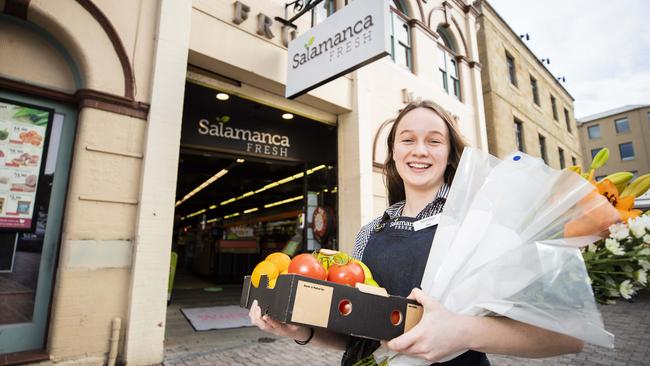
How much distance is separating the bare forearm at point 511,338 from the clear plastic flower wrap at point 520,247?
0.05 metres

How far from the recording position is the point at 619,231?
1122 mm

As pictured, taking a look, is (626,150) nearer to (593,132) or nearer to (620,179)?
(593,132)

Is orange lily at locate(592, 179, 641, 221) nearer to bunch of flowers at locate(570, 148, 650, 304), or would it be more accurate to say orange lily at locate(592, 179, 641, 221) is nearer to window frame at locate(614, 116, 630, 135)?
bunch of flowers at locate(570, 148, 650, 304)

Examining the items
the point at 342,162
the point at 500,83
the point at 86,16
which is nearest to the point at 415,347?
the point at 86,16

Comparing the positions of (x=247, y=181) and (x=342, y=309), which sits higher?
(x=247, y=181)

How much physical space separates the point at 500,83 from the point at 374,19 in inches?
426

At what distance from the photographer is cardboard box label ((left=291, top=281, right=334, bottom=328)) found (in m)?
1.03

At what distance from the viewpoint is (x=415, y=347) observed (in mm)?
1005

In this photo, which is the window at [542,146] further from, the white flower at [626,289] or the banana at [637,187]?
the white flower at [626,289]

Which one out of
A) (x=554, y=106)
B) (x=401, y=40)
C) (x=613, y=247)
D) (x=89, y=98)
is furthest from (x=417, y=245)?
(x=554, y=106)

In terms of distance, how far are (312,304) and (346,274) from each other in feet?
0.90

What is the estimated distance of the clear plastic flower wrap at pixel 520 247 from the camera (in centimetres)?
102

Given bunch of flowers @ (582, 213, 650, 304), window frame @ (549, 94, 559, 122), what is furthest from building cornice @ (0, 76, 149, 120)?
window frame @ (549, 94, 559, 122)

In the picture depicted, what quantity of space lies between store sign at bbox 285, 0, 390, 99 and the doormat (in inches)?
176
